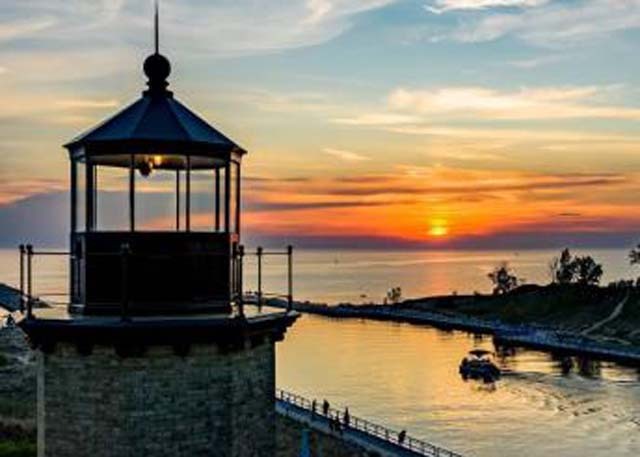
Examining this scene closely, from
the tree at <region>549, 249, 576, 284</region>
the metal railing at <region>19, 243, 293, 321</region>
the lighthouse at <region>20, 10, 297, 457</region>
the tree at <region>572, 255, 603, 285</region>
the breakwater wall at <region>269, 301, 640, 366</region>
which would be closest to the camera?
the metal railing at <region>19, 243, 293, 321</region>

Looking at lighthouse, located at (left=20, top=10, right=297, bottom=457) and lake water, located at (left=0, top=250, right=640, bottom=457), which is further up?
lighthouse, located at (left=20, top=10, right=297, bottom=457)

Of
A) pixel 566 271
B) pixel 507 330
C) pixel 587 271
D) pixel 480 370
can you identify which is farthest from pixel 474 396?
pixel 566 271

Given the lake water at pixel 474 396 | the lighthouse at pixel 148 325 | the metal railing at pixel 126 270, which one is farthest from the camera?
the lake water at pixel 474 396

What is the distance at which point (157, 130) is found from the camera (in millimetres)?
9031

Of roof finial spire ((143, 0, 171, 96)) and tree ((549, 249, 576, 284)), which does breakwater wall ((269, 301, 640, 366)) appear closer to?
tree ((549, 249, 576, 284))

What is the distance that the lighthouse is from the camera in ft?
28.6

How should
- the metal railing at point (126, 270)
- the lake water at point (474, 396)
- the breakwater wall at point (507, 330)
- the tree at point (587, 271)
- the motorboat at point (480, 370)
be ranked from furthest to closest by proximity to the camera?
the tree at point (587, 271)
the breakwater wall at point (507, 330)
the motorboat at point (480, 370)
the lake water at point (474, 396)
the metal railing at point (126, 270)

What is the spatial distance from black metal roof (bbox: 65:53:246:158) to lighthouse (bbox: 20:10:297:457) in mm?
19

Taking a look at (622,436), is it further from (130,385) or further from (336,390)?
(130,385)

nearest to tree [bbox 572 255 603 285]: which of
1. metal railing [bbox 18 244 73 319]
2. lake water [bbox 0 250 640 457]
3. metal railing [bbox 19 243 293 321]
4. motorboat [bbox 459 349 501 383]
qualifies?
lake water [bbox 0 250 640 457]

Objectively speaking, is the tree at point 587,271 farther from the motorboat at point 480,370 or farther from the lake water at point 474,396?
the motorboat at point 480,370

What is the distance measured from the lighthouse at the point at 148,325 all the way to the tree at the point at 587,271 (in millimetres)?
126251

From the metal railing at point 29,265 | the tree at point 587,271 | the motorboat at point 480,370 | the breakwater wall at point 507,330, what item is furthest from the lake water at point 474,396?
the tree at point 587,271

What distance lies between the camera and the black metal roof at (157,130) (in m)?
8.93
